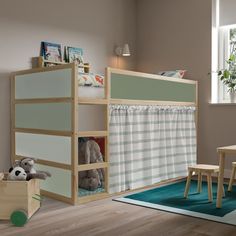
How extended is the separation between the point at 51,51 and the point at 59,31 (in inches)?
11.4

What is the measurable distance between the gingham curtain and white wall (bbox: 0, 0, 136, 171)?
3.89 ft

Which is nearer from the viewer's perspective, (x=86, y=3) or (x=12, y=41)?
(x=12, y=41)

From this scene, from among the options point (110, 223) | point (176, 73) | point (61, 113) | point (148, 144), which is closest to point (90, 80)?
point (61, 113)

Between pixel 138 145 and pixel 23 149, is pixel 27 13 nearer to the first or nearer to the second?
pixel 23 149

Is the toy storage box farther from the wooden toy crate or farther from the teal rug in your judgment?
the teal rug

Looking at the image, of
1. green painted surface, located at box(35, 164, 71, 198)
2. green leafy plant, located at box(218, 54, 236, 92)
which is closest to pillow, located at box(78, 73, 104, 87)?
green painted surface, located at box(35, 164, 71, 198)

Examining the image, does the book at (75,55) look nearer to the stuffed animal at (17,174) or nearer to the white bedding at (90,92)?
the white bedding at (90,92)

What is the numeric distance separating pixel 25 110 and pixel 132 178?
1.26m

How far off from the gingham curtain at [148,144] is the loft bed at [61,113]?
0.09 m

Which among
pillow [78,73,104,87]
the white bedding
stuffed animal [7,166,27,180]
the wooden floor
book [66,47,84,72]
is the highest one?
book [66,47,84,72]

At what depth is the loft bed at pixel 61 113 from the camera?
309 cm

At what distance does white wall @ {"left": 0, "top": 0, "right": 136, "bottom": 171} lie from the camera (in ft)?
12.4

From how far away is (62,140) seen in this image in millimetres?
3172

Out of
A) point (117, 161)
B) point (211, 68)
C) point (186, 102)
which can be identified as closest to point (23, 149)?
point (117, 161)
